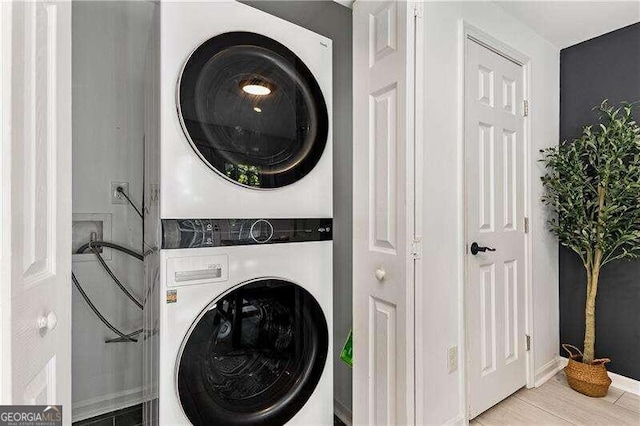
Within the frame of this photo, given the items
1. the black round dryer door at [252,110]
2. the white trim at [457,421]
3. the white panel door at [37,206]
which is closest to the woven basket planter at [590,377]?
the white trim at [457,421]

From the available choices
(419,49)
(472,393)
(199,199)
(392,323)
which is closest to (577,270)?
(472,393)

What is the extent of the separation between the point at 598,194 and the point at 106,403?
271 centimetres

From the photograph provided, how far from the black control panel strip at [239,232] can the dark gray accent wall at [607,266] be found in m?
1.96

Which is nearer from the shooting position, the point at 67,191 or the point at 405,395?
the point at 67,191

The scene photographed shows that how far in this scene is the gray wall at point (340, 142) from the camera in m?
1.51

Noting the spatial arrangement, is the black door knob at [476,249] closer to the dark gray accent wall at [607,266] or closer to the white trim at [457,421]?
the white trim at [457,421]

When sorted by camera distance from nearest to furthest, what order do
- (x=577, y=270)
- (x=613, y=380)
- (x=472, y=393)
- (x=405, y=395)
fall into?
(x=405, y=395) < (x=472, y=393) < (x=613, y=380) < (x=577, y=270)

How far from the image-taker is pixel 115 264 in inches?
53.3

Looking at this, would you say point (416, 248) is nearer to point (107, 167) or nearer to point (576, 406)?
point (107, 167)

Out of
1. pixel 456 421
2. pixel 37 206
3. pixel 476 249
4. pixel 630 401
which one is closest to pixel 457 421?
pixel 456 421

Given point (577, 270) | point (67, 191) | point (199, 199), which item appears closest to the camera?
point (67, 191)

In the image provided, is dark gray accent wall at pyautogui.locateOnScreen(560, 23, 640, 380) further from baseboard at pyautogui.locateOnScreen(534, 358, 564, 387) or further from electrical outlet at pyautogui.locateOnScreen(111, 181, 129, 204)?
electrical outlet at pyautogui.locateOnScreen(111, 181, 129, 204)

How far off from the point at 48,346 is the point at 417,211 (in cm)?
116

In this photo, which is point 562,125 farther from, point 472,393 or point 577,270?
point 472,393
